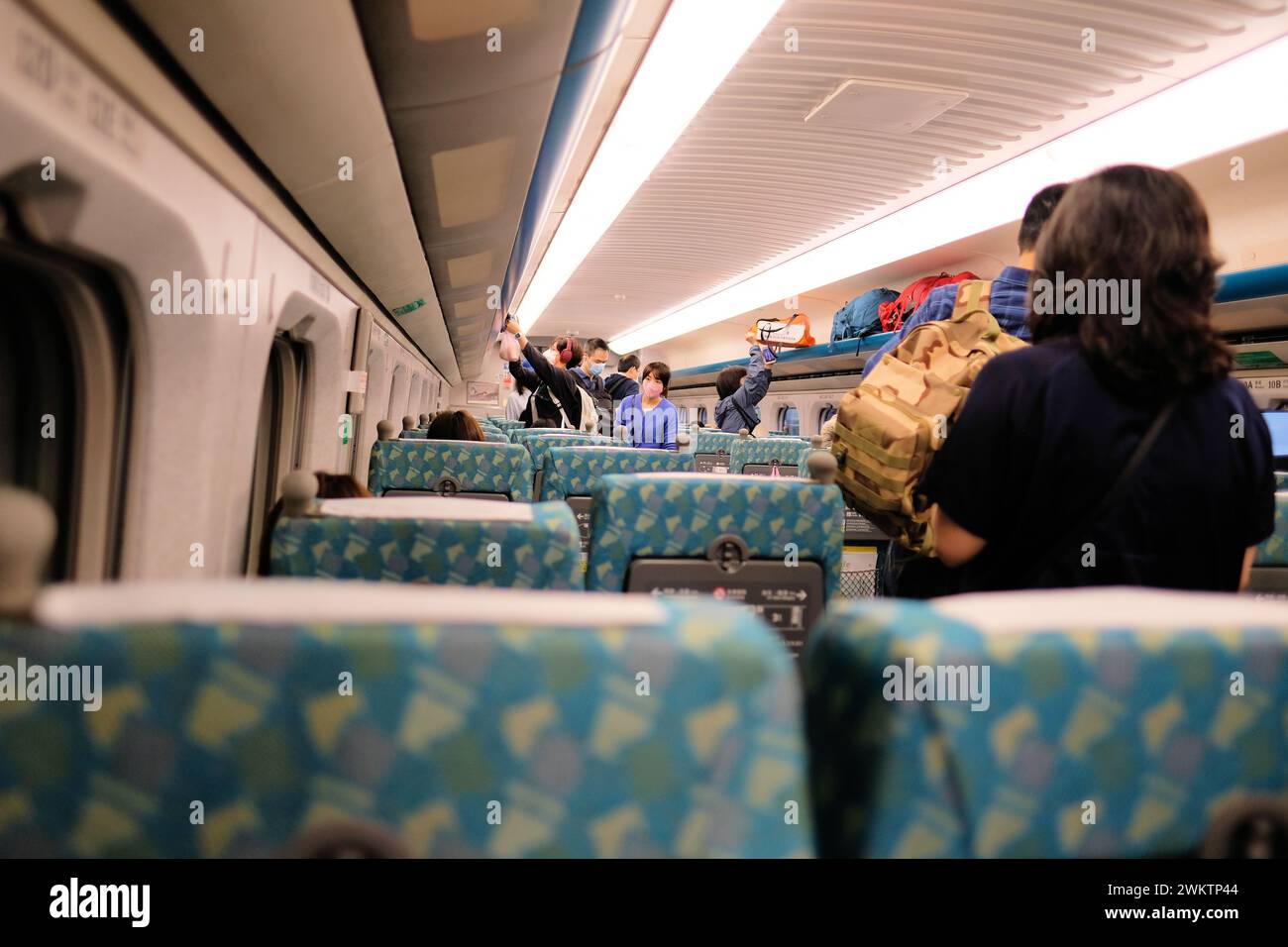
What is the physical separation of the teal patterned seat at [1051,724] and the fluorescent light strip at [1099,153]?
2.93 m

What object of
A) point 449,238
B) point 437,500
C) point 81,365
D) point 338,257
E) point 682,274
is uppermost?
point 682,274

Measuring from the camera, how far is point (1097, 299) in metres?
1.30

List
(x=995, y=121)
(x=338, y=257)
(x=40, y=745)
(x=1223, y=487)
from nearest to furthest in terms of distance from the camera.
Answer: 1. (x=40, y=745)
2. (x=1223, y=487)
3. (x=338, y=257)
4. (x=995, y=121)

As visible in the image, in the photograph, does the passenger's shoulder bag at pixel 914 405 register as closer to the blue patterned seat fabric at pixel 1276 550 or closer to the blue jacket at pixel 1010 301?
the blue jacket at pixel 1010 301

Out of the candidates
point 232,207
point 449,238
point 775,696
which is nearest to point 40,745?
point 775,696

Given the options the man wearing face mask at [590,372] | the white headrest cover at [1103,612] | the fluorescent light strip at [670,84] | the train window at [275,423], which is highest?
the fluorescent light strip at [670,84]

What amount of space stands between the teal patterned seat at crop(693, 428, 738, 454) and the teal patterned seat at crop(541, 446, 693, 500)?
3.79 m

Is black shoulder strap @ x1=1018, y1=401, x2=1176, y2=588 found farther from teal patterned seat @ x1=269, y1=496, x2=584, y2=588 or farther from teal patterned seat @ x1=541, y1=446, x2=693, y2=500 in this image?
teal patterned seat @ x1=541, y1=446, x2=693, y2=500

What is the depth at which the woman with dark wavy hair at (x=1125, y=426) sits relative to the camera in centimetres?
124

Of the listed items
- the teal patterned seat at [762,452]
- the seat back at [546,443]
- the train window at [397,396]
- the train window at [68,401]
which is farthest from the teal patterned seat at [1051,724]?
the train window at [397,396]

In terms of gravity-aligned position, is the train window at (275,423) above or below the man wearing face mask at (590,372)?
below

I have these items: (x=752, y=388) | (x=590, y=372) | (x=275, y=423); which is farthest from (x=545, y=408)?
(x=275, y=423)

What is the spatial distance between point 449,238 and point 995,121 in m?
3.39
